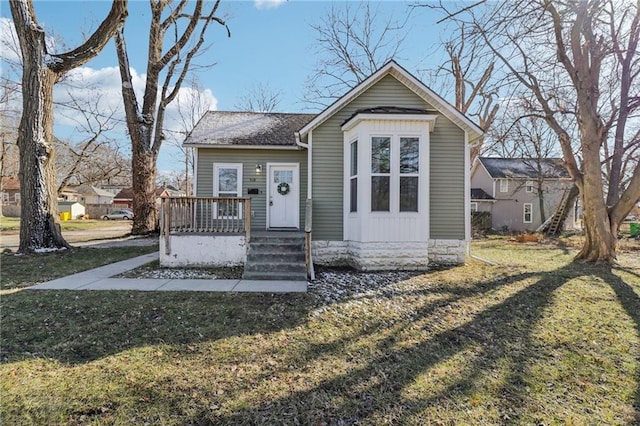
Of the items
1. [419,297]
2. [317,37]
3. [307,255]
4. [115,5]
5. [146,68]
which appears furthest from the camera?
[317,37]

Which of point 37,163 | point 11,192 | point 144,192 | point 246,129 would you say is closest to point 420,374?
point 246,129

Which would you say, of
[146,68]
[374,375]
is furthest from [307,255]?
[146,68]

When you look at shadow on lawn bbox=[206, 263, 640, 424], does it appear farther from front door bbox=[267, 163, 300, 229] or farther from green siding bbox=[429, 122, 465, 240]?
front door bbox=[267, 163, 300, 229]

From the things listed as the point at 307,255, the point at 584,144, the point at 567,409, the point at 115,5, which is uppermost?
the point at 115,5

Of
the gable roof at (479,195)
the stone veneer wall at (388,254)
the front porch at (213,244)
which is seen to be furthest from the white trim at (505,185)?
the front porch at (213,244)

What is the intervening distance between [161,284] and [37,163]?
6.35 meters

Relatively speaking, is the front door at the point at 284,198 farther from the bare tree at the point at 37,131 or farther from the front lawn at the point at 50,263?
the bare tree at the point at 37,131

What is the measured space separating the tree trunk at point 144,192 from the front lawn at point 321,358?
1079 centimetres

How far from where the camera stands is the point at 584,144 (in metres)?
9.96

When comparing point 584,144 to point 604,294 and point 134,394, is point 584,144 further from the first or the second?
point 134,394

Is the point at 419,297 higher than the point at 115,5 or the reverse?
A: the reverse

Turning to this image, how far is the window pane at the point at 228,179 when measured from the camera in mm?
10664

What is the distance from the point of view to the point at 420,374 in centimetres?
352

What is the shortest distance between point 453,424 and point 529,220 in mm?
29918
